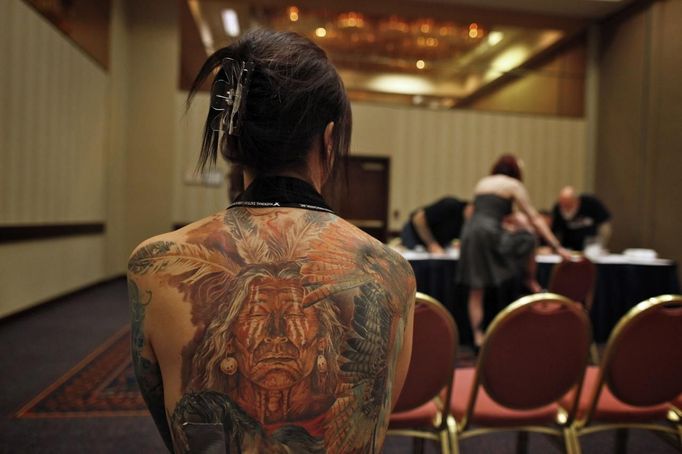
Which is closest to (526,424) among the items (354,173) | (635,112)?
(354,173)

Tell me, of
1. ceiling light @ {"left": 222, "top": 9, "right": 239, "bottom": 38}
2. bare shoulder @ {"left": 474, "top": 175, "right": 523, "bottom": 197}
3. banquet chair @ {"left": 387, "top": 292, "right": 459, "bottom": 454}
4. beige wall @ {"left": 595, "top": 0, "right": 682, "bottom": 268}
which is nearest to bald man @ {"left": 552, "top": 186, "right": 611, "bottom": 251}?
beige wall @ {"left": 595, "top": 0, "right": 682, "bottom": 268}

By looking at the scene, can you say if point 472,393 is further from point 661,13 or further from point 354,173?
point 661,13

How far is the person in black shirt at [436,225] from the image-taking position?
3816 millimetres

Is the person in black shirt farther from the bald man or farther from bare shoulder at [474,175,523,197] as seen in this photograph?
the bald man

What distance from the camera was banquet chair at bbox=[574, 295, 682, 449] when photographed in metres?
1.44

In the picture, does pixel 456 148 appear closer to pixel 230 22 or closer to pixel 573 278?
pixel 230 22

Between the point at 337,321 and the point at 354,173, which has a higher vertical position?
the point at 354,173

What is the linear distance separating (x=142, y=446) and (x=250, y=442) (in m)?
1.66

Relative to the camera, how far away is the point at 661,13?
6168mm

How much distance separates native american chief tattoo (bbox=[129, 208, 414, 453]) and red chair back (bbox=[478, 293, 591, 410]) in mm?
827

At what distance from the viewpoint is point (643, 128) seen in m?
6.41

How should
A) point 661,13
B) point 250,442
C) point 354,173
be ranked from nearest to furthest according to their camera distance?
1. point 250,442
2. point 661,13
3. point 354,173

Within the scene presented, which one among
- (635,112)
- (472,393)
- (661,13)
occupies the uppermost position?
(661,13)

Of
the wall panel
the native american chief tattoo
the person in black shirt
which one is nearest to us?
the native american chief tattoo
